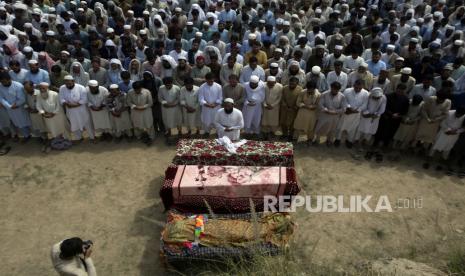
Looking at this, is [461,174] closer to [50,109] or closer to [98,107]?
[98,107]

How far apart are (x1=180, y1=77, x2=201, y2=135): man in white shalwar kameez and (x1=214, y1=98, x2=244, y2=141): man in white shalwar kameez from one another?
97cm

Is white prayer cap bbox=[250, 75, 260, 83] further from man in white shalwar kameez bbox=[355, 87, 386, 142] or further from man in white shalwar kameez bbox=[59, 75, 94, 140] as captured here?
man in white shalwar kameez bbox=[59, 75, 94, 140]

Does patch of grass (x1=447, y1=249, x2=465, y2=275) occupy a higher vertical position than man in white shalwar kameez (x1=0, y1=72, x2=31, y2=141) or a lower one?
lower

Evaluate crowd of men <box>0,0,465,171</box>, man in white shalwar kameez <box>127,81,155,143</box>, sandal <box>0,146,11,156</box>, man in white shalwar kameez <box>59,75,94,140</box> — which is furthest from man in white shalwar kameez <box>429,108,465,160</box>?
sandal <box>0,146,11,156</box>

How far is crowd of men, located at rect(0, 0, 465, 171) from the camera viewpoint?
789cm

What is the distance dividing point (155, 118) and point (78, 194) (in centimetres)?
246

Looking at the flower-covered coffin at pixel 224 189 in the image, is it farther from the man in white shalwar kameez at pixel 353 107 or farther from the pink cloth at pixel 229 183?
the man in white shalwar kameez at pixel 353 107

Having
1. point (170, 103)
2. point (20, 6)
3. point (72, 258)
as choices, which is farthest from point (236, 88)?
point (20, 6)

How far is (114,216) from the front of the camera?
21.8ft

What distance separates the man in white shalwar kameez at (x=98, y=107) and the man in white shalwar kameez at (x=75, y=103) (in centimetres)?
12

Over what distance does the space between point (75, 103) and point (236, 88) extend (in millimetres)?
3301

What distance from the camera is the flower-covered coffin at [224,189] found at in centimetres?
606

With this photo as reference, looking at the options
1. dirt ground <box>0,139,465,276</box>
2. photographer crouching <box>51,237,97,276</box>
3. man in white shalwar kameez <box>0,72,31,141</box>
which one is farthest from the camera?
man in white shalwar kameez <box>0,72,31,141</box>

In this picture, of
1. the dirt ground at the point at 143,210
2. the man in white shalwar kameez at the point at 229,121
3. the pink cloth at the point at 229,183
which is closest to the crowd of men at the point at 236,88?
the man in white shalwar kameez at the point at 229,121
